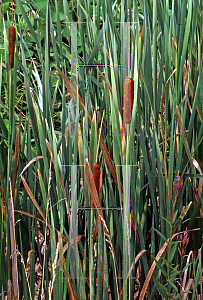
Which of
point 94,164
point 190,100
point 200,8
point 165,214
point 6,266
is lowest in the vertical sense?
point 6,266

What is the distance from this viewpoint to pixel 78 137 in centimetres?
69

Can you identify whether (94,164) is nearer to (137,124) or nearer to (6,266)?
(137,124)

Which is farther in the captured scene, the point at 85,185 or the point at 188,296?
the point at 188,296

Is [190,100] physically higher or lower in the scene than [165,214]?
higher

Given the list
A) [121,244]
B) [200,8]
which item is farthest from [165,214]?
[200,8]

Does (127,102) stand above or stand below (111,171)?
above

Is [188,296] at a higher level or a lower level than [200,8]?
lower

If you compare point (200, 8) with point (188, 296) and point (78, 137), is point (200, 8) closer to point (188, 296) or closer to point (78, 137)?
point (78, 137)

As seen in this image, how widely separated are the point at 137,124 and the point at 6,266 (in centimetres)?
47

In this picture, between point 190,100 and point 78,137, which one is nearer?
point 78,137

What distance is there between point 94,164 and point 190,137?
262 mm

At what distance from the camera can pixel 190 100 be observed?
33.4 inches

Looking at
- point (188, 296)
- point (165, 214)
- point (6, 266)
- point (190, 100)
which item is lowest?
point (188, 296)

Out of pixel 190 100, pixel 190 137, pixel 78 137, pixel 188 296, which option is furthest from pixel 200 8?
pixel 188 296
